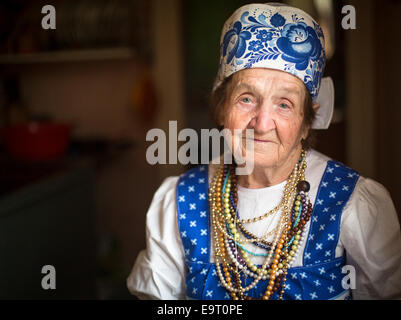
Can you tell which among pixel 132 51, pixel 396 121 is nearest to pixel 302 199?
pixel 396 121

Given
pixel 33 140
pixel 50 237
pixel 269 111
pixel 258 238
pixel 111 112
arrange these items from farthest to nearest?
pixel 111 112
pixel 33 140
pixel 50 237
pixel 258 238
pixel 269 111

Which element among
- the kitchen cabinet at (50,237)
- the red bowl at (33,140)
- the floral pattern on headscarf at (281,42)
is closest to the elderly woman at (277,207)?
the floral pattern on headscarf at (281,42)

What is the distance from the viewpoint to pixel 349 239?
2.48ft

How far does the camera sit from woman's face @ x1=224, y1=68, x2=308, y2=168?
2.29ft

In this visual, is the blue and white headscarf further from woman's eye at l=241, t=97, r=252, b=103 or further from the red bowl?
the red bowl

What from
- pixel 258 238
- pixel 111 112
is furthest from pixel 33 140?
pixel 258 238

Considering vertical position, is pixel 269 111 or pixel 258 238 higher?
pixel 269 111

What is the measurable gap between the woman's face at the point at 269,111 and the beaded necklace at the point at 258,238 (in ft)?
0.19

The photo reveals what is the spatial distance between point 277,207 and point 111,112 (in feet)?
6.34

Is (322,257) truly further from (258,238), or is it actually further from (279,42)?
(279,42)

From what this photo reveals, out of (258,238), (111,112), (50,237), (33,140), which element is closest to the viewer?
(258,238)

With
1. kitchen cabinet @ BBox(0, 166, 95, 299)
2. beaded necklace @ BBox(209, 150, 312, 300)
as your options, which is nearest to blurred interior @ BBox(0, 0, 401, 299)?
kitchen cabinet @ BBox(0, 166, 95, 299)

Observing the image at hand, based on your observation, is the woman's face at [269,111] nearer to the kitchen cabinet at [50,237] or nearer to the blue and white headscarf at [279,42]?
the blue and white headscarf at [279,42]
